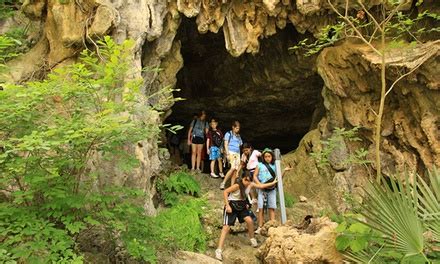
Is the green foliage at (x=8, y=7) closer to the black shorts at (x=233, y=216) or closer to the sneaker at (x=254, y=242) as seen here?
the black shorts at (x=233, y=216)

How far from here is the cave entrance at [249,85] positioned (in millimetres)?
12883

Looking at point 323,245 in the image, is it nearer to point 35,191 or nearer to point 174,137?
point 35,191

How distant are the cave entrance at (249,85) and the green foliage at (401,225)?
833 cm

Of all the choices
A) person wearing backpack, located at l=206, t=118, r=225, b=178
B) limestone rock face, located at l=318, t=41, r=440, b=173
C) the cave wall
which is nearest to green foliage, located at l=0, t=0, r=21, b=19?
the cave wall

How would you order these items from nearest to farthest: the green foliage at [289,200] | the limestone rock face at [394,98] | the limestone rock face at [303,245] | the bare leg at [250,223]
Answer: the limestone rock face at [303,245] → the bare leg at [250,223] → the limestone rock face at [394,98] → the green foliage at [289,200]

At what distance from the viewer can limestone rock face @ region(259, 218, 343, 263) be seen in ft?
19.0

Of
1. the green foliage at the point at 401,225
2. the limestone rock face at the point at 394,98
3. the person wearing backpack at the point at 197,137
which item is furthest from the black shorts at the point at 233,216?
the person wearing backpack at the point at 197,137

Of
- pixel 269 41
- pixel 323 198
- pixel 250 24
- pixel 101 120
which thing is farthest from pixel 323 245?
pixel 269 41

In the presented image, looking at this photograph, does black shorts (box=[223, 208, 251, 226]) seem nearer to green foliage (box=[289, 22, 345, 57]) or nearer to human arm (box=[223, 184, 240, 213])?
human arm (box=[223, 184, 240, 213])

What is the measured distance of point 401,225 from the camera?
4.01 metres

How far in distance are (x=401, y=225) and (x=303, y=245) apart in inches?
85.8

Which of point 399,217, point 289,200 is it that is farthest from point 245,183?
point 399,217

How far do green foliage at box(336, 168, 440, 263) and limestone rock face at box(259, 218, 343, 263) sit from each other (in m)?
1.00

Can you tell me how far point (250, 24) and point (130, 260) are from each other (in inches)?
262
